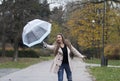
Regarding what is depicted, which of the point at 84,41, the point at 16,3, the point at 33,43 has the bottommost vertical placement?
the point at 84,41

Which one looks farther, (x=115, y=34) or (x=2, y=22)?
(x=115, y=34)

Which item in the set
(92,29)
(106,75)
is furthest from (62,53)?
(92,29)

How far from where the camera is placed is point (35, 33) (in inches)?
453

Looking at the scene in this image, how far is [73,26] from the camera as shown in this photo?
5750cm

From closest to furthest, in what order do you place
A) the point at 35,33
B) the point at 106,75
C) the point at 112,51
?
the point at 35,33 < the point at 106,75 < the point at 112,51

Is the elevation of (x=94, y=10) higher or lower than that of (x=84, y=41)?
higher

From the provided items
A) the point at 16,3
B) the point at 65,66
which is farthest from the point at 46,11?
the point at 65,66

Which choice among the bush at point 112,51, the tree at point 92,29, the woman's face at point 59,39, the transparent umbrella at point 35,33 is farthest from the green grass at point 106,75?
the bush at point 112,51

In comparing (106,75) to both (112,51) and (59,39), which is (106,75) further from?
(112,51)

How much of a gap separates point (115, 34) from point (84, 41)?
535 cm

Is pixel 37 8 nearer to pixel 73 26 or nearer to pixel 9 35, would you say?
pixel 9 35

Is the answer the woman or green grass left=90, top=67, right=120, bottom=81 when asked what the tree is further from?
the woman

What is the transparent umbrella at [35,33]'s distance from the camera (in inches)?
445

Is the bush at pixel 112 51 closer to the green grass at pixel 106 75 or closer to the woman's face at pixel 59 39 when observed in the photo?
the green grass at pixel 106 75
